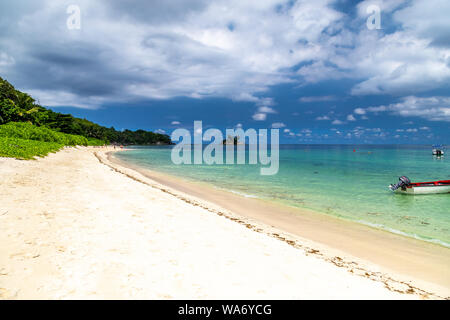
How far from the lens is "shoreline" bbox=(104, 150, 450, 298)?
6473 millimetres

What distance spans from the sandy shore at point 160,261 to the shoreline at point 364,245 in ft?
0.40

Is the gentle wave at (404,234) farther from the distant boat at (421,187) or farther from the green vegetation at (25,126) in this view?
the green vegetation at (25,126)

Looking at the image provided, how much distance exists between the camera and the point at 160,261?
17.2 feet

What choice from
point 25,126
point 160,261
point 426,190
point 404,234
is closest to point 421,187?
point 426,190

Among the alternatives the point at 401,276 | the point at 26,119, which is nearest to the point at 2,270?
the point at 401,276

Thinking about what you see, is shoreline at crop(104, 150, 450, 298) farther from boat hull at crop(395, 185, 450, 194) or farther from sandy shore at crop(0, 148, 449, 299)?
boat hull at crop(395, 185, 450, 194)

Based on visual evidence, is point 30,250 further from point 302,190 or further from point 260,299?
point 302,190

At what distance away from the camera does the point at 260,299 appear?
4.18m

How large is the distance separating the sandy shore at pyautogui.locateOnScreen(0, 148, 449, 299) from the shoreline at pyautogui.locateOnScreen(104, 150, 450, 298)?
12 centimetres

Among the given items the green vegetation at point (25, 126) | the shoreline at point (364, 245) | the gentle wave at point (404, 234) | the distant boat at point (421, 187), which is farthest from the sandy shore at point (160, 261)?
the green vegetation at point (25, 126)

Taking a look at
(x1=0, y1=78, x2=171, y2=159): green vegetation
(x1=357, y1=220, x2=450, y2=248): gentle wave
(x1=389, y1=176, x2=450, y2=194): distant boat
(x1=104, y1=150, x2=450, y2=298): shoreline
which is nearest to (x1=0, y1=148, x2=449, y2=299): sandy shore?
(x1=104, y1=150, x2=450, y2=298): shoreline

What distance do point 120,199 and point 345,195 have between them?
16670 mm

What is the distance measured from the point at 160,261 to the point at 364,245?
24.6 ft

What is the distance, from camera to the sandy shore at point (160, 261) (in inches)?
165
